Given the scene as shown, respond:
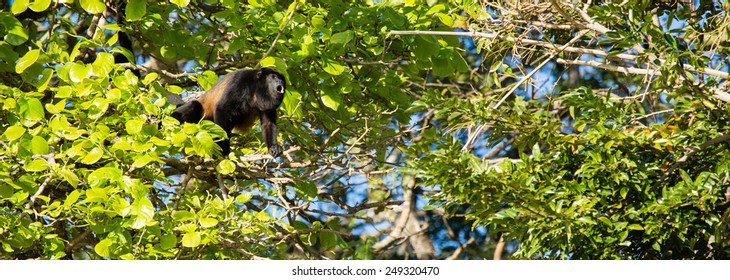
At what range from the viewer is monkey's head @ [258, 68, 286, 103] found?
4969 mm

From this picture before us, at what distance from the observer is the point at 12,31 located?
13.0ft

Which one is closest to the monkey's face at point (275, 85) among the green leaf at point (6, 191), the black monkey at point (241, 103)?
the black monkey at point (241, 103)

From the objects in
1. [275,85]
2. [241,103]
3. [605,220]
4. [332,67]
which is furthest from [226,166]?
[605,220]

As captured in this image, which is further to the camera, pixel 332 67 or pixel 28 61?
pixel 332 67

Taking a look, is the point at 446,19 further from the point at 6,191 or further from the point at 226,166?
the point at 6,191

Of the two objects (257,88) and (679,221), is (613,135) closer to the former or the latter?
(679,221)

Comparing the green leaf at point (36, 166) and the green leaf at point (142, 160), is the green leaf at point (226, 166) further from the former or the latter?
the green leaf at point (36, 166)

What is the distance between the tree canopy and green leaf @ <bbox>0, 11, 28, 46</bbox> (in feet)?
0.04

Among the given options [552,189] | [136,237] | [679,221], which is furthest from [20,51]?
[679,221]

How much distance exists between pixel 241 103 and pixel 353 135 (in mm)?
928

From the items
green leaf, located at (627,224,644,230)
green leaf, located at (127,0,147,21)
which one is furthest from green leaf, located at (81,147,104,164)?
green leaf, located at (627,224,644,230)

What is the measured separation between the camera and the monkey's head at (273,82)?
497cm

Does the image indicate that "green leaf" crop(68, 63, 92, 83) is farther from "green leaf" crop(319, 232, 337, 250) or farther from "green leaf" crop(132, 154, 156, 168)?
"green leaf" crop(319, 232, 337, 250)

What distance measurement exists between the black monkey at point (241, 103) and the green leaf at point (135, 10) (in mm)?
1173
